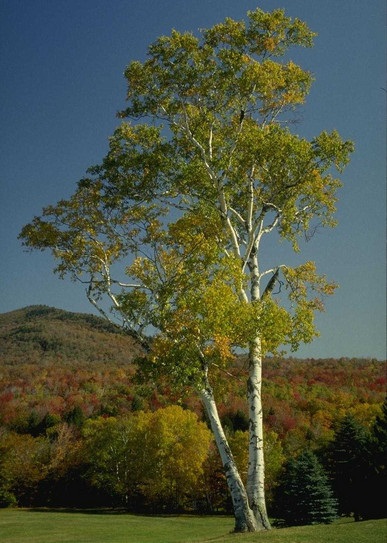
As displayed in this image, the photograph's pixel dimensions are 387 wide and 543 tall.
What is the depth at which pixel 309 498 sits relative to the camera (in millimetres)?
36156

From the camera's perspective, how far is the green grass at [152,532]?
34.2 feet

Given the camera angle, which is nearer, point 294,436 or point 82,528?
point 82,528

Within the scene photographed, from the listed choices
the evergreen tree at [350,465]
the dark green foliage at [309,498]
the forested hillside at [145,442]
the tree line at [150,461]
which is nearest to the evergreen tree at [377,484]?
the evergreen tree at [350,465]

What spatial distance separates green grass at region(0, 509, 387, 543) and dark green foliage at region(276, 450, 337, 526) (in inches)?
58.8

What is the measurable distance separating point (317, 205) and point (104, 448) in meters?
56.5

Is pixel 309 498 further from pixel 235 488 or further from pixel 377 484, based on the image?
pixel 235 488

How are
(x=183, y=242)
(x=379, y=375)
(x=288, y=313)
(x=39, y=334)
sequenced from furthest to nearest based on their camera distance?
(x=39, y=334), (x=379, y=375), (x=183, y=242), (x=288, y=313)

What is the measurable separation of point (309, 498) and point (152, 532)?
12350mm

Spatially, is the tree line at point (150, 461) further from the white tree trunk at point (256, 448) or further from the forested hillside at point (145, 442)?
the white tree trunk at point (256, 448)

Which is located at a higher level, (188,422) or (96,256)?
(96,256)

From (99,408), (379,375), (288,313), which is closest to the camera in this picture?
(288,313)

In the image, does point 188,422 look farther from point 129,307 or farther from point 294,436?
point 129,307

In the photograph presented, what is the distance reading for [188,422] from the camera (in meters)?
59.1

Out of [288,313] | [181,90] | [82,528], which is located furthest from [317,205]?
[82,528]
